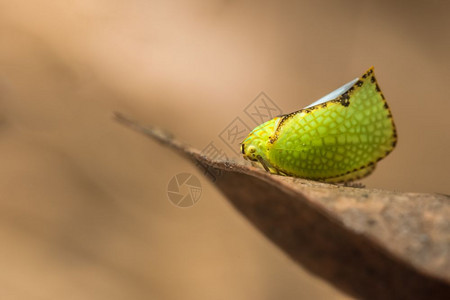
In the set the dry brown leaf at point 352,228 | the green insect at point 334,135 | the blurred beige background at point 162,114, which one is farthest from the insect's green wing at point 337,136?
the blurred beige background at point 162,114

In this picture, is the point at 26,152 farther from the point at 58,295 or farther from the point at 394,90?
the point at 394,90

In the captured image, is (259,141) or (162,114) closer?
(259,141)

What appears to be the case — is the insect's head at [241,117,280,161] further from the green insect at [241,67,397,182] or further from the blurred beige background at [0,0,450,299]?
the blurred beige background at [0,0,450,299]

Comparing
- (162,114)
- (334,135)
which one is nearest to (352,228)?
(334,135)

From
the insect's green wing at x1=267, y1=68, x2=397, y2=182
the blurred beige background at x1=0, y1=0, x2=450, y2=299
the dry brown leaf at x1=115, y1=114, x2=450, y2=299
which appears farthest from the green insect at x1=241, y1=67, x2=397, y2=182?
the blurred beige background at x1=0, y1=0, x2=450, y2=299

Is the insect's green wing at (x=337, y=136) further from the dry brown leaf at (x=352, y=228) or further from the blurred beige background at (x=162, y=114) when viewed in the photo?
the blurred beige background at (x=162, y=114)

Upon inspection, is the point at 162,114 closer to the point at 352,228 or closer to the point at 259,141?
the point at 259,141

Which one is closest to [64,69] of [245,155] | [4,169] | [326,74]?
[4,169]
